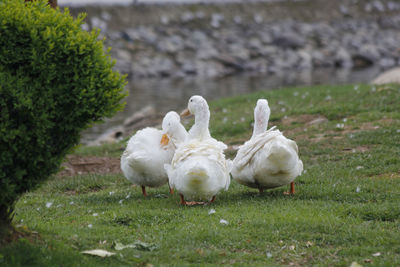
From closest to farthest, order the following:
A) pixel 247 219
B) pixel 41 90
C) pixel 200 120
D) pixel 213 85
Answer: pixel 41 90 < pixel 247 219 < pixel 200 120 < pixel 213 85

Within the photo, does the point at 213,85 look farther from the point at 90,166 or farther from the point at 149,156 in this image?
the point at 149,156

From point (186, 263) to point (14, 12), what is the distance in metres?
3.24

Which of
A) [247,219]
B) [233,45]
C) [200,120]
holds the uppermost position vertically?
[233,45]

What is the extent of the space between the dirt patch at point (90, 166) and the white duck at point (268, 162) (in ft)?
14.6

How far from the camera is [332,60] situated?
45.0 m

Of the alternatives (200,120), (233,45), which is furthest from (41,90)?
(233,45)

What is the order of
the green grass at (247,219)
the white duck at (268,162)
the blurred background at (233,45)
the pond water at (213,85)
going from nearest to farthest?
the green grass at (247,219)
the white duck at (268,162)
the pond water at (213,85)
the blurred background at (233,45)

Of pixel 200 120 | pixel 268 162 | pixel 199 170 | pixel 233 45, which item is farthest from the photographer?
pixel 233 45

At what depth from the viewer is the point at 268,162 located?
7.80 metres

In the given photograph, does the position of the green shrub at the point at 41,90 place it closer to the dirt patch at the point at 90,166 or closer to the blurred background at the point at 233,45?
the dirt patch at the point at 90,166

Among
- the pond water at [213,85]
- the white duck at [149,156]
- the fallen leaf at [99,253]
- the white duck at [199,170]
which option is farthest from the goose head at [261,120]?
the pond water at [213,85]

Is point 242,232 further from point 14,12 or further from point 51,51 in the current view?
point 14,12

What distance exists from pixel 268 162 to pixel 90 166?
5.82 metres

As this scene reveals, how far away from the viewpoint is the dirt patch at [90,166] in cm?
1200
